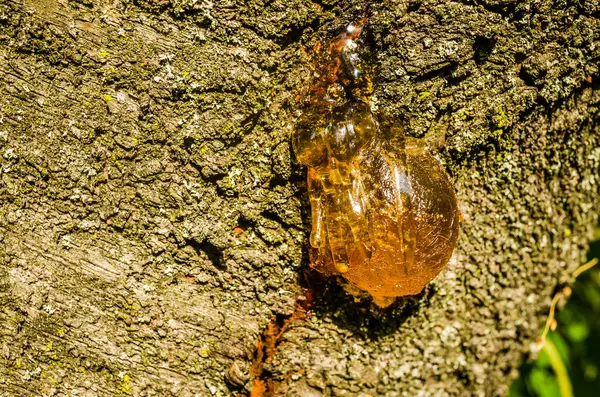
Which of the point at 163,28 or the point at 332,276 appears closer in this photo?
the point at 163,28

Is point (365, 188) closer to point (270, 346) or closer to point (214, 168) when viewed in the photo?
point (214, 168)

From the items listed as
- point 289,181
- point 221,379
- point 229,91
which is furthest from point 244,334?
point 229,91

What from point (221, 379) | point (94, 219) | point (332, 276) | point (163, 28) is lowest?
point (221, 379)

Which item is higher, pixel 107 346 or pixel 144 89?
pixel 144 89

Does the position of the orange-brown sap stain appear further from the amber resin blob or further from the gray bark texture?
the amber resin blob

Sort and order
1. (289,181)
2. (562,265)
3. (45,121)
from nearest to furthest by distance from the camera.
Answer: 1. (45,121)
2. (289,181)
3. (562,265)

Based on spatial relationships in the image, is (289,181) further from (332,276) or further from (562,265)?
(562,265)

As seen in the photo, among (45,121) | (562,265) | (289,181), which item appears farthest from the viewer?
(562,265)
